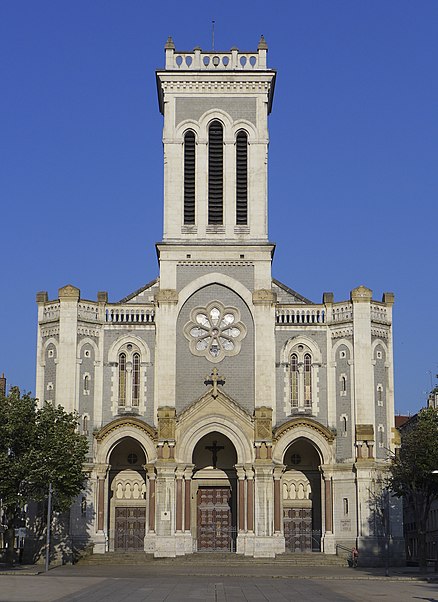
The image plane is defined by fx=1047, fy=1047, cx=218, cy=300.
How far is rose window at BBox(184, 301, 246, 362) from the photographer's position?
2579 inches

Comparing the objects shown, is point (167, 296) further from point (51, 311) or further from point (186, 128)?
point (186, 128)

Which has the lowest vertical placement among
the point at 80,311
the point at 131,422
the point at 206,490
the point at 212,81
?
the point at 206,490

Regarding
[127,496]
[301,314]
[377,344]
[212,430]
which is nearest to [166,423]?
[212,430]

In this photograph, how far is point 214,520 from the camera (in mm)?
64875

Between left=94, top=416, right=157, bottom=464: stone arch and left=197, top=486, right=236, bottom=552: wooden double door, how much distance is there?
4.60 meters

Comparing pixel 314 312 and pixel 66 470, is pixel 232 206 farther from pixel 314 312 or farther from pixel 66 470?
pixel 66 470

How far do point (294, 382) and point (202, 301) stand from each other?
774 centimetres

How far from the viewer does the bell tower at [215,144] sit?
68062 millimetres

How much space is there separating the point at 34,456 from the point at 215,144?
25.8 metres

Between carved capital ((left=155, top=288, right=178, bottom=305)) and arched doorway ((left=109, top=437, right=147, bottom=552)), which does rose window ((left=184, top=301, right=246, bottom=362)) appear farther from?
arched doorway ((left=109, top=437, right=147, bottom=552))

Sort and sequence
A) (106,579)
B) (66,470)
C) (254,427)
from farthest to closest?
(254,427)
(66,470)
(106,579)

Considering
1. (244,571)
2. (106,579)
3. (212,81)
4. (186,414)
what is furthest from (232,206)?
(106,579)

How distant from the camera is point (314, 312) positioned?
66.3 meters

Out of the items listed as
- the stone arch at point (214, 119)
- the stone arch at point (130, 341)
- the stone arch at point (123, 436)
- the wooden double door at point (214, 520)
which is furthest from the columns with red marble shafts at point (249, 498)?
the stone arch at point (214, 119)
